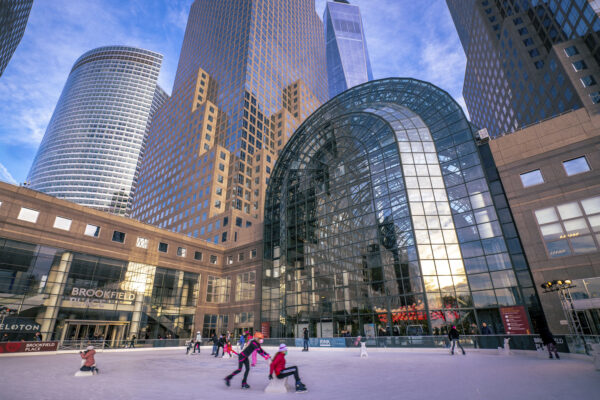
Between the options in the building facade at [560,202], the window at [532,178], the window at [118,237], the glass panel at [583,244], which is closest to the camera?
the building facade at [560,202]

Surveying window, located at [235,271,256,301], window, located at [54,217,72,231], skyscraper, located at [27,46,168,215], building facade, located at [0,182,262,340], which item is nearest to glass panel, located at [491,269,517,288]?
building facade, located at [0,182,262,340]

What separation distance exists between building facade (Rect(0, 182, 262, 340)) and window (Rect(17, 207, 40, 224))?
82mm

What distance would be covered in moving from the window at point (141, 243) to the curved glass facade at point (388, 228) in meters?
17.2

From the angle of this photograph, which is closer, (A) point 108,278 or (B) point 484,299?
(B) point 484,299

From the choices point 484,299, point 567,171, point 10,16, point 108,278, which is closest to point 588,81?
point 567,171

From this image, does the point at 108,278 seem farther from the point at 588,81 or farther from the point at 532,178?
the point at 588,81

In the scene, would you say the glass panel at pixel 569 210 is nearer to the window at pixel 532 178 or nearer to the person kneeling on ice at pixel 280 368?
the window at pixel 532 178

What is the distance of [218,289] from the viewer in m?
49.8

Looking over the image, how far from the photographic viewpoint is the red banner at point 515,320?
2416 cm

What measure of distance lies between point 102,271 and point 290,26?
401 feet

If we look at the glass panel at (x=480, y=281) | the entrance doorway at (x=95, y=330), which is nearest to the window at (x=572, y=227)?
the glass panel at (x=480, y=281)

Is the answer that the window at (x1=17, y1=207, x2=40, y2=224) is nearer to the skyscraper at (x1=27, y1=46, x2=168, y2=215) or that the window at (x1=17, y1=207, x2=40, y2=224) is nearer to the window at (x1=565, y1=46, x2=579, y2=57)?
the window at (x1=565, y1=46, x2=579, y2=57)

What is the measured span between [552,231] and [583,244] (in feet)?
6.81

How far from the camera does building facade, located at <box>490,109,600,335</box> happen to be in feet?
73.2
